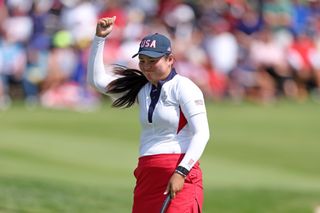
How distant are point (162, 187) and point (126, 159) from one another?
783 cm

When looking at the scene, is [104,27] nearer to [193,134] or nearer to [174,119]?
[174,119]

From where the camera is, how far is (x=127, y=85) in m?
6.84

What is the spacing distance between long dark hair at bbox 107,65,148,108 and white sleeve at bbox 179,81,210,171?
509 mm

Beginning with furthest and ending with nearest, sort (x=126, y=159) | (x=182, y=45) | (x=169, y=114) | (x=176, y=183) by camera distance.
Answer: (x=182, y=45) → (x=126, y=159) → (x=169, y=114) → (x=176, y=183)

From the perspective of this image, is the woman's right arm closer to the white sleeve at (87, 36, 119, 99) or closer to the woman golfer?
the white sleeve at (87, 36, 119, 99)

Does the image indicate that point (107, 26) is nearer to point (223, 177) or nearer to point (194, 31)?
point (223, 177)

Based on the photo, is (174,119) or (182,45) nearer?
(174,119)

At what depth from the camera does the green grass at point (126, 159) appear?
36.2ft

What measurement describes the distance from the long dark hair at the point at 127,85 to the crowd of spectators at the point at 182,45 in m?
12.5

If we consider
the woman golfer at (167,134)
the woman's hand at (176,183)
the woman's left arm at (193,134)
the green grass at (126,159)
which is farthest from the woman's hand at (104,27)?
the green grass at (126,159)

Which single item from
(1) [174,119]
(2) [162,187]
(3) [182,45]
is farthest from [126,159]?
(1) [174,119]

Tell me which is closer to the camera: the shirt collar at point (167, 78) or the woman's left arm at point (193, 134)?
the woman's left arm at point (193, 134)

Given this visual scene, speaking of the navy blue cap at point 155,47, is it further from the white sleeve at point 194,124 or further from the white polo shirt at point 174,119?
the white sleeve at point 194,124

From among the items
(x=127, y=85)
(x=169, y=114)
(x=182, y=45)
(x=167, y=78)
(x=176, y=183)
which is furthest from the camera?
(x=182, y=45)
